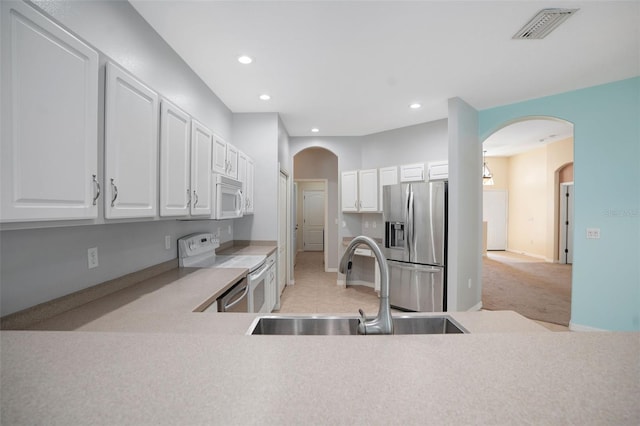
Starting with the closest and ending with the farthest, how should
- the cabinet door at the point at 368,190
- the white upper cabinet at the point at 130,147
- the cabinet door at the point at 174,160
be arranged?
the white upper cabinet at the point at 130,147 < the cabinet door at the point at 174,160 < the cabinet door at the point at 368,190

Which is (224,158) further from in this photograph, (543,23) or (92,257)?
(543,23)

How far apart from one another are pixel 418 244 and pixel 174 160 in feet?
10.2

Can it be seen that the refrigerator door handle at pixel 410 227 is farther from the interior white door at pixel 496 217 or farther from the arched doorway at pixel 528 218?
the interior white door at pixel 496 217

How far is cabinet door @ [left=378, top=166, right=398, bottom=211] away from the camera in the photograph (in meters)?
4.48

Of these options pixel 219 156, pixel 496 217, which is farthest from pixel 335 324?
pixel 496 217

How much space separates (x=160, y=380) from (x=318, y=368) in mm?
391

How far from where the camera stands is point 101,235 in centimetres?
162

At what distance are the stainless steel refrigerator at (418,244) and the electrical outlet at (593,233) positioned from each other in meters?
1.52

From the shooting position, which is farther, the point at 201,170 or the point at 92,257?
the point at 201,170

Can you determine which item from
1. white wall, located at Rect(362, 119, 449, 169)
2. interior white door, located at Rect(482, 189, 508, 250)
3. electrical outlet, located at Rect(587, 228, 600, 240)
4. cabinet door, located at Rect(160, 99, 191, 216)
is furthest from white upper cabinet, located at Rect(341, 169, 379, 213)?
interior white door, located at Rect(482, 189, 508, 250)

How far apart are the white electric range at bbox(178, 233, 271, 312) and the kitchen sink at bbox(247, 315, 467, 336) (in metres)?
0.80

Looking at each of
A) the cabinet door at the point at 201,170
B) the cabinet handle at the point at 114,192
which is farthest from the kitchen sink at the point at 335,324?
the cabinet door at the point at 201,170

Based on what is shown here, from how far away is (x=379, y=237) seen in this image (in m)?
4.98

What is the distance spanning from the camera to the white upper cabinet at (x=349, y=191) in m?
4.97
